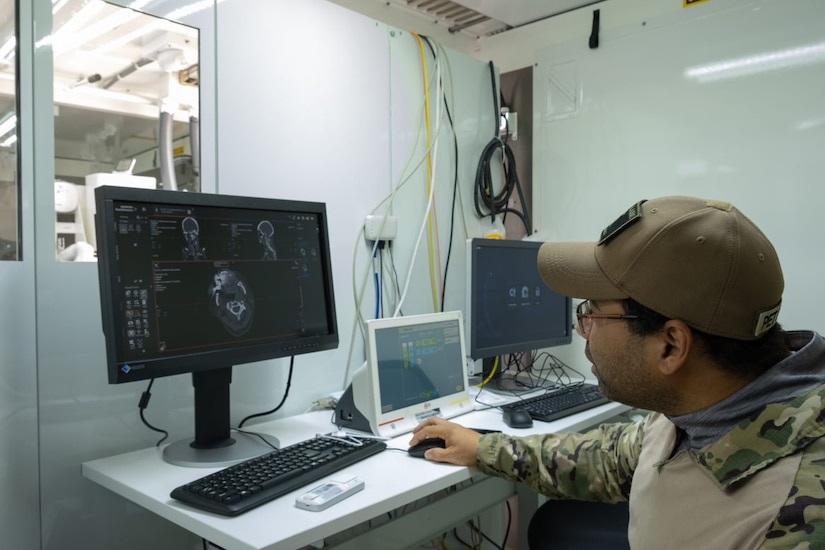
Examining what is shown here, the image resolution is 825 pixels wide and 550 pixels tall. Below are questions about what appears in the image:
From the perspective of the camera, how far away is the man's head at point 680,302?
948 millimetres

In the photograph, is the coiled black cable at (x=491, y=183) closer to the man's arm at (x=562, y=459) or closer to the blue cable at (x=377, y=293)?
the blue cable at (x=377, y=293)

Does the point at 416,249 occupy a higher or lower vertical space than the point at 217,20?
lower

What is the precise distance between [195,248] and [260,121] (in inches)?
23.7

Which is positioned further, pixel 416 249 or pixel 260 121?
pixel 416 249

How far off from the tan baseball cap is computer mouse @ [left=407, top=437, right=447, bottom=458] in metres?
0.65

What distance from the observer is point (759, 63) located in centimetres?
213

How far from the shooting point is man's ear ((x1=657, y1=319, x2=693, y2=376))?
99cm

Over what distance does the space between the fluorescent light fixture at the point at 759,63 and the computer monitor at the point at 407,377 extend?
1.32 meters

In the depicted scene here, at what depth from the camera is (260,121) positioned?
6.09 feet

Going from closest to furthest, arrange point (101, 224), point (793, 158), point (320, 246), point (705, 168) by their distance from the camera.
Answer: point (101, 224) < point (320, 246) < point (793, 158) < point (705, 168)

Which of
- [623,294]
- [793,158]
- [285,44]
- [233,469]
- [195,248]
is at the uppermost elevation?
[285,44]

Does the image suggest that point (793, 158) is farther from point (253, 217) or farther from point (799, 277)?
point (253, 217)

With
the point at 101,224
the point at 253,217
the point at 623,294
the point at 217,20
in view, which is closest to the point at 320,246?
the point at 253,217

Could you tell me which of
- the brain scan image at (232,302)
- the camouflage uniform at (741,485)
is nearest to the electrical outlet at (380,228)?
the brain scan image at (232,302)
